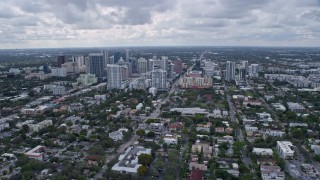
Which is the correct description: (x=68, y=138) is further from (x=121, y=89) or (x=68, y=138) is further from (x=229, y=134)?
(x=121, y=89)

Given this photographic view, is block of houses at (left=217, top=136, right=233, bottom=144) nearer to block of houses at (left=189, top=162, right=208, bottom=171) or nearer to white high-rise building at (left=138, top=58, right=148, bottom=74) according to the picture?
block of houses at (left=189, top=162, right=208, bottom=171)

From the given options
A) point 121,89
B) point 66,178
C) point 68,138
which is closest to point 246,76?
point 121,89

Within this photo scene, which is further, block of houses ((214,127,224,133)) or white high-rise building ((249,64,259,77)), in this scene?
white high-rise building ((249,64,259,77))

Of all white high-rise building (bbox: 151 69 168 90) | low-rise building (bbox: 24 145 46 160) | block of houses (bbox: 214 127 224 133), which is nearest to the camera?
low-rise building (bbox: 24 145 46 160)

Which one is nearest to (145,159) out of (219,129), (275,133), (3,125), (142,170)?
(142,170)

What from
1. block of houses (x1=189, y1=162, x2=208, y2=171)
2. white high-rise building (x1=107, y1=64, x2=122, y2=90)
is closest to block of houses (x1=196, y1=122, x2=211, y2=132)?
block of houses (x1=189, y1=162, x2=208, y2=171)

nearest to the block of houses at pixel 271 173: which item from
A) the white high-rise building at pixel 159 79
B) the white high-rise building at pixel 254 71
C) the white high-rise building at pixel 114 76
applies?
the white high-rise building at pixel 159 79

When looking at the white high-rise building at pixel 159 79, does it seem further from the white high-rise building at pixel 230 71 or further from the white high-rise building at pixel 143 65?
the white high-rise building at pixel 143 65

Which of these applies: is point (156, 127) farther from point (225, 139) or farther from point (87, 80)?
point (87, 80)
